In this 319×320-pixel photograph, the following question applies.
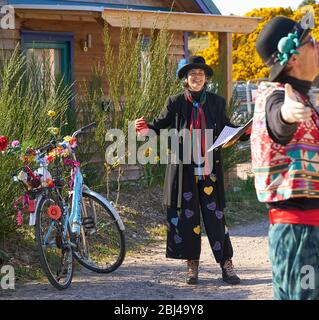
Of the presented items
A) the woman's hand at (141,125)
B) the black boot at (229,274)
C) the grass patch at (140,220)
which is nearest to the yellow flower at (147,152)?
the grass patch at (140,220)

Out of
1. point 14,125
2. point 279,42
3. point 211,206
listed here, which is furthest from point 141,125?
point 279,42

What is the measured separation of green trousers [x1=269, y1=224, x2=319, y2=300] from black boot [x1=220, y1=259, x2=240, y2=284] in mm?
3267

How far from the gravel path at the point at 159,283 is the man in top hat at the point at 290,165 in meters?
2.72

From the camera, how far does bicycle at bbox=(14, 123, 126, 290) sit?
659cm

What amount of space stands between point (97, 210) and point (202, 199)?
101cm

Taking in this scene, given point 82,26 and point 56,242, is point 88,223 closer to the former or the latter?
point 56,242

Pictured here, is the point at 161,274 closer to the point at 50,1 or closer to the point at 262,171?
the point at 262,171

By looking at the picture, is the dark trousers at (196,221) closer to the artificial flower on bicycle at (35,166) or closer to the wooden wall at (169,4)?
the artificial flower on bicycle at (35,166)

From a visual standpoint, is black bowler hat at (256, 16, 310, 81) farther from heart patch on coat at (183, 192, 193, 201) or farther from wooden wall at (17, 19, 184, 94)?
wooden wall at (17, 19, 184, 94)

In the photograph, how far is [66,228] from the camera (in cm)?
684

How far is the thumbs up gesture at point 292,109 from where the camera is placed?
3307mm

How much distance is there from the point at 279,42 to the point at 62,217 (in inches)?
139

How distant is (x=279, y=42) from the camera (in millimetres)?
3709
